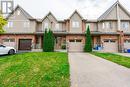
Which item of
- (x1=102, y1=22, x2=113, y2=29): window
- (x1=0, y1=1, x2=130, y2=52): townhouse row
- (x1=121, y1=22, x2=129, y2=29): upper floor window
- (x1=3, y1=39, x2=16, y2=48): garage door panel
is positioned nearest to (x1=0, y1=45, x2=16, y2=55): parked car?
(x1=0, y1=1, x2=130, y2=52): townhouse row

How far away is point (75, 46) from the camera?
97.8 feet

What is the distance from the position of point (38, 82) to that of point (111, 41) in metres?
25.0

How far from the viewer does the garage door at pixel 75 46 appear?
29575 millimetres

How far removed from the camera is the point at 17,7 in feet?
104

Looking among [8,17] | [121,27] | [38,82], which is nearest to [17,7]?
[8,17]

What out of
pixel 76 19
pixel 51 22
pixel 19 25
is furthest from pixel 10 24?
pixel 76 19

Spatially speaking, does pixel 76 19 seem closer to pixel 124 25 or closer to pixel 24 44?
pixel 124 25

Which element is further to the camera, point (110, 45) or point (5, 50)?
point (110, 45)

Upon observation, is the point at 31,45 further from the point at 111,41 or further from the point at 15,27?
the point at 111,41

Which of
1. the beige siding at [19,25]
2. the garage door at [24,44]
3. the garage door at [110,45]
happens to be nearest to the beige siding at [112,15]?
the garage door at [110,45]

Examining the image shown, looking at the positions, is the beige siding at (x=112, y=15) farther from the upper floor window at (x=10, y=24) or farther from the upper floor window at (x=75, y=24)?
the upper floor window at (x=10, y=24)

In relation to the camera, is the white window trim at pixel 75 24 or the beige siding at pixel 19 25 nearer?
the beige siding at pixel 19 25

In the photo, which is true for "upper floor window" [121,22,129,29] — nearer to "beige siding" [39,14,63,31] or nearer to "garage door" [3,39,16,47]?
"beige siding" [39,14,63,31]

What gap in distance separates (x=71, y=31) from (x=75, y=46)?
3.32 metres
